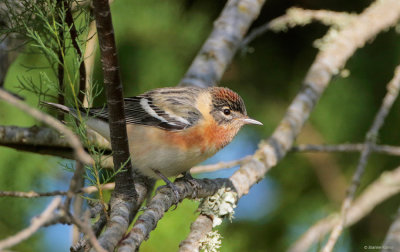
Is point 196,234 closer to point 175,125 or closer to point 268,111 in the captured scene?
point 175,125

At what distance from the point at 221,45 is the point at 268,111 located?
34.5 inches

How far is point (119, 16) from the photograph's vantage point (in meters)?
4.55

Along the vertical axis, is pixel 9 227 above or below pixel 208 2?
below

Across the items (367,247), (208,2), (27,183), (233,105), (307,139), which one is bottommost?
(367,247)

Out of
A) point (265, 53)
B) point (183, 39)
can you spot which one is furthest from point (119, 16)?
point (265, 53)

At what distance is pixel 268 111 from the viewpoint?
504cm

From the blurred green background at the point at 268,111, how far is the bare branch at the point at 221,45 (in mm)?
224

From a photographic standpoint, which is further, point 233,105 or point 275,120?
point 275,120

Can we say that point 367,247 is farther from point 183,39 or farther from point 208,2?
point 208,2

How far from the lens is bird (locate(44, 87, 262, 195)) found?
3555mm

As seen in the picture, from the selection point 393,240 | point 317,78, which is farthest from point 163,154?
point 317,78

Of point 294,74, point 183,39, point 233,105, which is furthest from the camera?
point 294,74

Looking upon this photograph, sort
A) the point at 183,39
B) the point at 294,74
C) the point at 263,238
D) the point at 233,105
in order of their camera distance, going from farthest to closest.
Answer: the point at 294,74, the point at 183,39, the point at 263,238, the point at 233,105

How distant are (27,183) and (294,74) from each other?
8.57 feet
